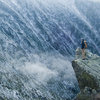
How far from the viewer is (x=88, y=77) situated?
26.0 meters

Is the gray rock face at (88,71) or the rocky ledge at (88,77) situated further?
the gray rock face at (88,71)

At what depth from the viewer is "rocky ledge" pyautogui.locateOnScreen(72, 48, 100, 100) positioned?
23.9 m

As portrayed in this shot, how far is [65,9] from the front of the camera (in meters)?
69.2

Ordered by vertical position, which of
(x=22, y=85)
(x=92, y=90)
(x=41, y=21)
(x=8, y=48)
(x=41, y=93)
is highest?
(x=41, y=21)

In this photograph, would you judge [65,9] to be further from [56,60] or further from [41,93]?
[41,93]

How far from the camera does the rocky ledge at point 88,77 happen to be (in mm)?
23853

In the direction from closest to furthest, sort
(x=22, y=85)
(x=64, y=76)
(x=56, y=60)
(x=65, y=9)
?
(x=22, y=85)
(x=64, y=76)
(x=56, y=60)
(x=65, y=9)

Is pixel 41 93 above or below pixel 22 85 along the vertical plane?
below

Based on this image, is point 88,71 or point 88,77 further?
point 88,71

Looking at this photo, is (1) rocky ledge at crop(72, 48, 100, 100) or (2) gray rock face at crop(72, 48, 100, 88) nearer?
(1) rocky ledge at crop(72, 48, 100, 100)

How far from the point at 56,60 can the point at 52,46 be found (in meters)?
5.23

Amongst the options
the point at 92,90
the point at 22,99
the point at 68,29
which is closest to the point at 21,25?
the point at 68,29

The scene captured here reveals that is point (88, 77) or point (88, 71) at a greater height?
point (88, 71)

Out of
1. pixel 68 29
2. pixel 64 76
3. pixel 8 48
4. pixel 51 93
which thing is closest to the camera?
pixel 51 93
